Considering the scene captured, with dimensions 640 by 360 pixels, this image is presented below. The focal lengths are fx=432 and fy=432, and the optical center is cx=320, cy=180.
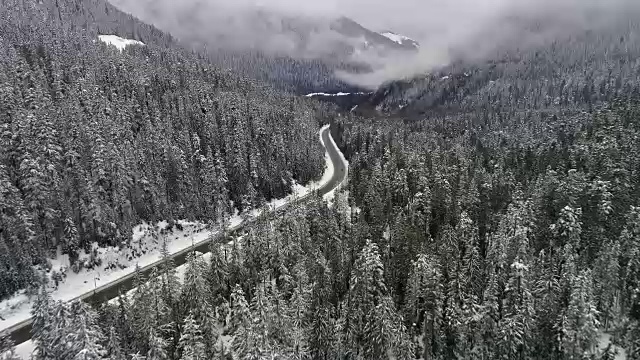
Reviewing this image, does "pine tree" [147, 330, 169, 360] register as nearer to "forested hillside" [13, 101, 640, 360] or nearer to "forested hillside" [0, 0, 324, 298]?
"forested hillside" [13, 101, 640, 360]

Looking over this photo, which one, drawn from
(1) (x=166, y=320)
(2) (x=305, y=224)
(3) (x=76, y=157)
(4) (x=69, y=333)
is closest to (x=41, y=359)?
(4) (x=69, y=333)

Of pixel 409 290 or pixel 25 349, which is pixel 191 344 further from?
pixel 409 290

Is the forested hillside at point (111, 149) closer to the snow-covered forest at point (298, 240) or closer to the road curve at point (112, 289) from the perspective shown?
the snow-covered forest at point (298, 240)

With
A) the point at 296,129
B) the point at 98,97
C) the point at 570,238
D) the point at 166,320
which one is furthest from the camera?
the point at 296,129

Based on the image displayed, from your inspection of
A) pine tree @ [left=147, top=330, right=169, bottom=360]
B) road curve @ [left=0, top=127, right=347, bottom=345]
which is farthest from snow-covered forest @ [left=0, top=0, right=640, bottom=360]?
road curve @ [left=0, top=127, right=347, bottom=345]

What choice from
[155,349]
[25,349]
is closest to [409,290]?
[155,349]

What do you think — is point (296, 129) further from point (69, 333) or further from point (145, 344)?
point (69, 333)
